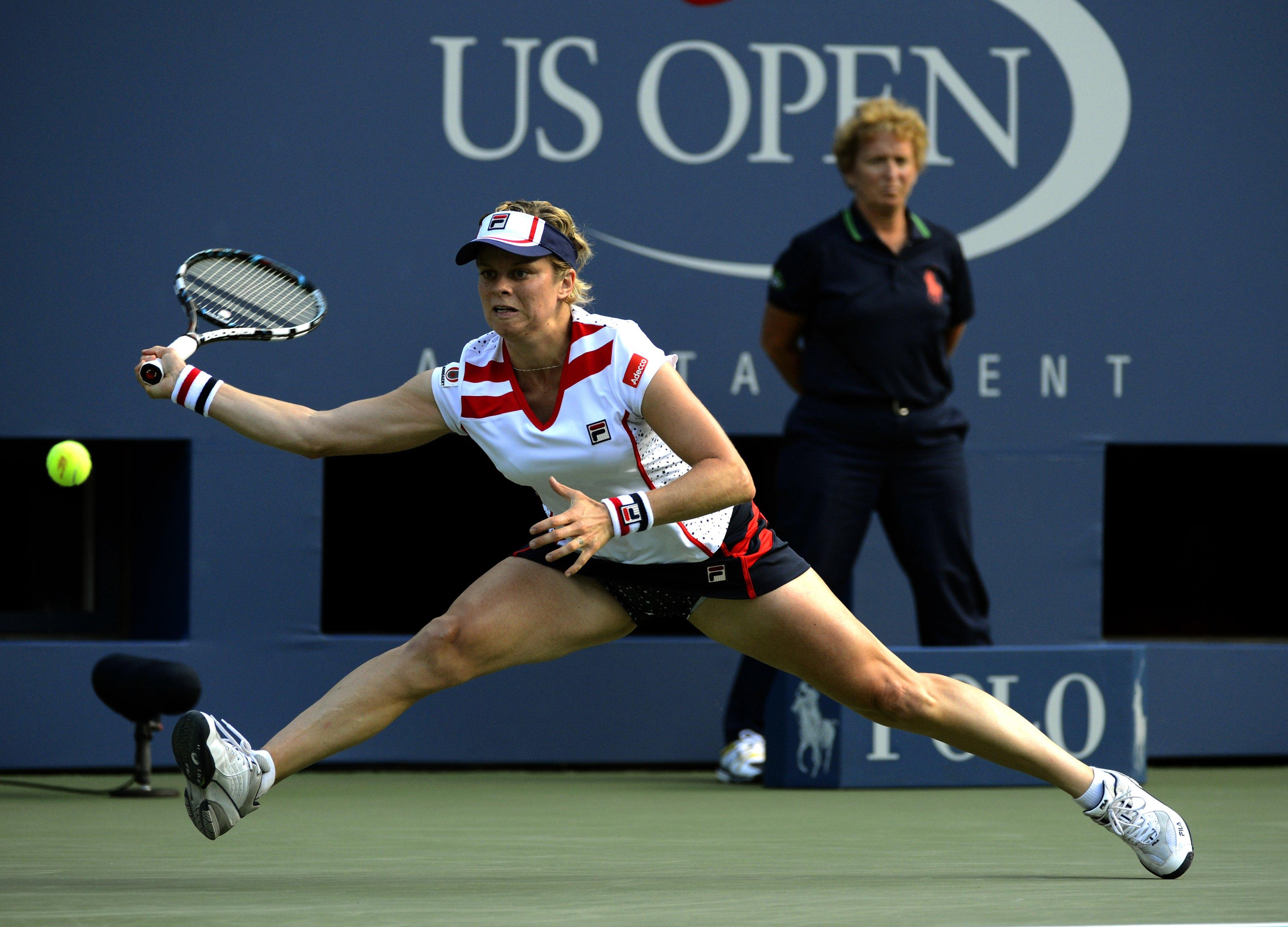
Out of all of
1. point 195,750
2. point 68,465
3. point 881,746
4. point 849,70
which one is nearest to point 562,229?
point 195,750

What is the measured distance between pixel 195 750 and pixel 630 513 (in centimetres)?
109

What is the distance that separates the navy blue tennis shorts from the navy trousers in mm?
1832

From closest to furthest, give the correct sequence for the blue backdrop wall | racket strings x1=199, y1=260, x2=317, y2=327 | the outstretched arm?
1. the outstretched arm
2. racket strings x1=199, y1=260, x2=317, y2=327
3. the blue backdrop wall

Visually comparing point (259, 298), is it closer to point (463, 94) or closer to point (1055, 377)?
point (463, 94)

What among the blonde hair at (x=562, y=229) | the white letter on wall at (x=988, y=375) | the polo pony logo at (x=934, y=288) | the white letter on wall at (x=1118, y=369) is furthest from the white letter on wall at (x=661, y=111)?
the blonde hair at (x=562, y=229)

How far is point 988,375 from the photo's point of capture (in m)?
6.66

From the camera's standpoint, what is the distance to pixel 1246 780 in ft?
20.9

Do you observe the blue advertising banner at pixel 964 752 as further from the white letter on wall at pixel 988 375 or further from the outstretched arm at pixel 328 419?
the outstretched arm at pixel 328 419

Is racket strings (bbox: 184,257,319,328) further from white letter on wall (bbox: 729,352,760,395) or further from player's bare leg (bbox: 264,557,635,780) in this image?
white letter on wall (bbox: 729,352,760,395)

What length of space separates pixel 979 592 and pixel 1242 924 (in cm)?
271

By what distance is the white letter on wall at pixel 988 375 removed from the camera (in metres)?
6.66

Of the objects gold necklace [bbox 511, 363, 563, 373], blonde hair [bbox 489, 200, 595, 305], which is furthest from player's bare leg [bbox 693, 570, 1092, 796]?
blonde hair [bbox 489, 200, 595, 305]

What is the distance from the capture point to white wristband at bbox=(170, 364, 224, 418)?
13.0 ft

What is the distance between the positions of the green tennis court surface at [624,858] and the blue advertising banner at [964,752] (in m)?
0.09
